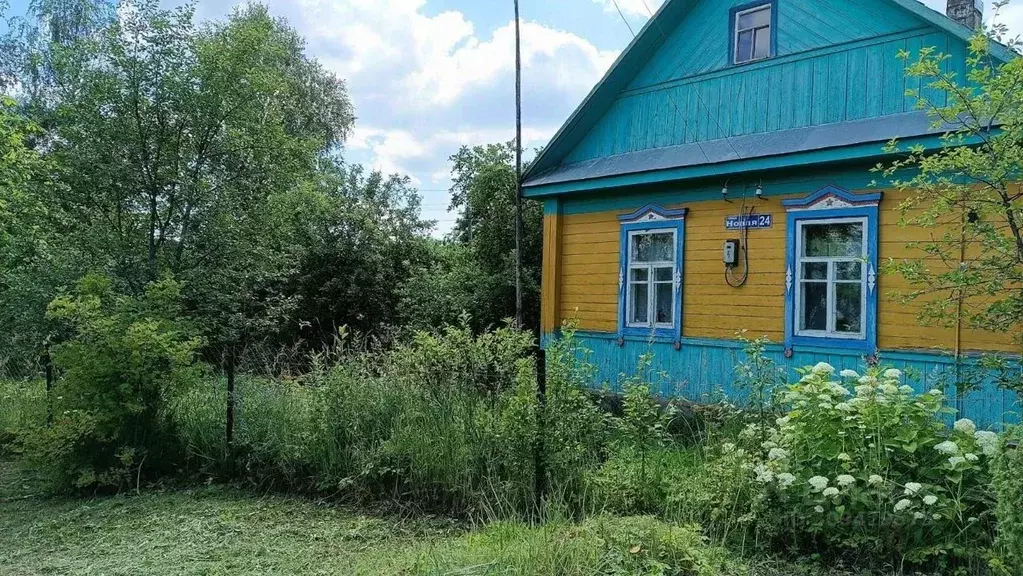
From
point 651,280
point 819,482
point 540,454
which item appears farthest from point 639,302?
point 819,482

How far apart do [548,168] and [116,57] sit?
217 inches

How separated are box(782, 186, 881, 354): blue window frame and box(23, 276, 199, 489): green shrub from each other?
6.12 m

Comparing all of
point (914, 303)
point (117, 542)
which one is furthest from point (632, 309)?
point (117, 542)

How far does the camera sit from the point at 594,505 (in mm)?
4488

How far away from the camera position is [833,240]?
281 inches

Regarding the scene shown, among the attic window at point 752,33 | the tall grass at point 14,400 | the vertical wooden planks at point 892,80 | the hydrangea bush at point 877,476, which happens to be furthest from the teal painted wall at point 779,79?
the tall grass at point 14,400

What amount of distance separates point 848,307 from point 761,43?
3.39m

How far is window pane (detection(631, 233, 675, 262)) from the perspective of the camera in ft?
28.2

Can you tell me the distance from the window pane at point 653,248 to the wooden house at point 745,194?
24 mm

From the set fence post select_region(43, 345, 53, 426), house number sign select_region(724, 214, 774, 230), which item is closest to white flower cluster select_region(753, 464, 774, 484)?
house number sign select_region(724, 214, 774, 230)

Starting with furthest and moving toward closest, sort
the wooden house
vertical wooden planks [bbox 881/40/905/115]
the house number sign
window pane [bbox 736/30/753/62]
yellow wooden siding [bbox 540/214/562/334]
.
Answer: yellow wooden siding [bbox 540/214/562/334] → window pane [bbox 736/30/753/62] → the house number sign → vertical wooden planks [bbox 881/40/905/115] → the wooden house

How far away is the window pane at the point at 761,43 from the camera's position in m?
8.12

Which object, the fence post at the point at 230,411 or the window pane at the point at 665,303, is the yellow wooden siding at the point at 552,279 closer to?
the window pane at the point at 665,303

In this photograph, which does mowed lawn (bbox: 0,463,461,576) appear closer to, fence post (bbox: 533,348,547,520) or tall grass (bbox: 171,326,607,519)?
tall grass (bbox: 171,326,607,519)
